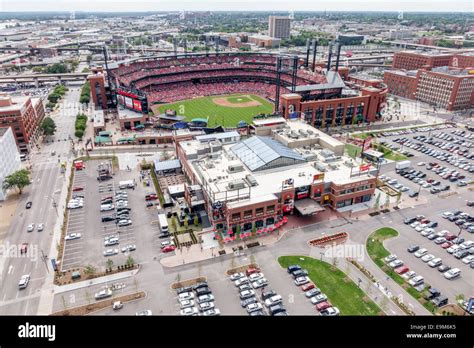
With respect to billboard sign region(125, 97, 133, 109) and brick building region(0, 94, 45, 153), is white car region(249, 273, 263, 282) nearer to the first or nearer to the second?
brick building region(0, 94, 45, 153)

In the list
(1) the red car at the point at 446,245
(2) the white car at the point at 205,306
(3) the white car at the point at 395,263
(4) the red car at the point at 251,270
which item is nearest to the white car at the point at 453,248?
(1) the red car at the point at 446,245

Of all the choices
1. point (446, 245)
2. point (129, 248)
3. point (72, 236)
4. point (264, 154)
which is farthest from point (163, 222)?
point (446, 245)

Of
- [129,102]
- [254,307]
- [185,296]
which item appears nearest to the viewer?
[254,307]

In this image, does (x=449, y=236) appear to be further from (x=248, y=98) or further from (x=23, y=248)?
(x=248, y=98)

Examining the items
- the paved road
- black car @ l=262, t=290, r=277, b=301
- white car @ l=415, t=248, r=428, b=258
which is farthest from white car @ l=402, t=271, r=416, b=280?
the paved road
